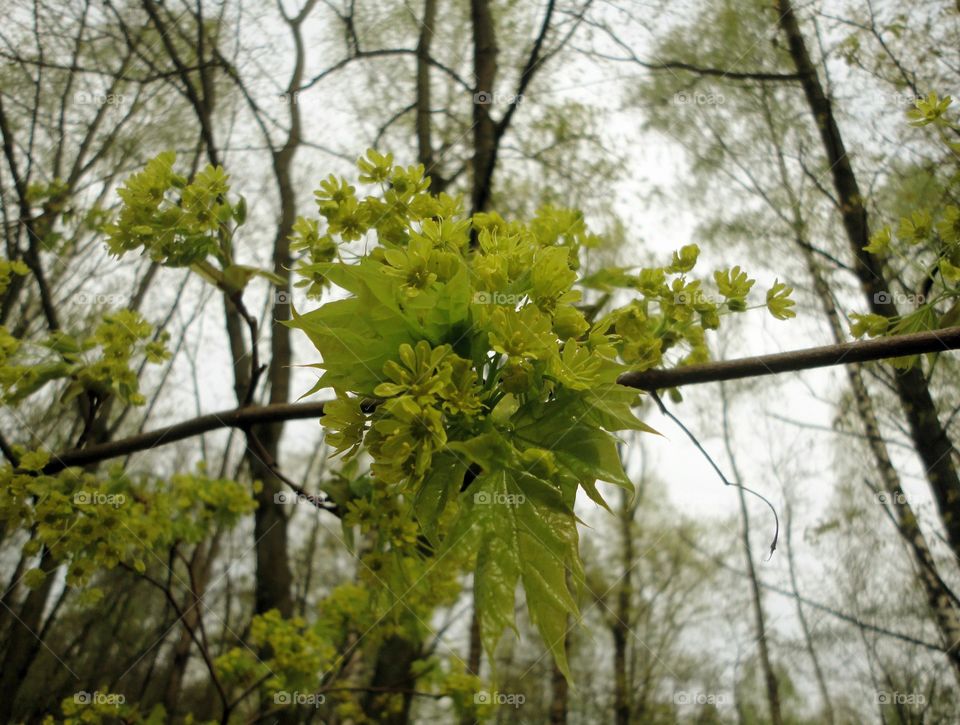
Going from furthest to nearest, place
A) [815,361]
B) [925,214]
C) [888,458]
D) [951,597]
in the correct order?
[888,458] < [951,597] < [925,214] < [815,361]

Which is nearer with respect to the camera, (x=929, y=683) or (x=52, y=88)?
(x=929, y=683)

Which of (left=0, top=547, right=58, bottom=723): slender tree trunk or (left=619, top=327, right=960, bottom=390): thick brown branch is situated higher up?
(left=619, top=327, right=960, bottom=390): thick brown branch

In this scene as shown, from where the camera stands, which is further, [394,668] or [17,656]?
[394,668]

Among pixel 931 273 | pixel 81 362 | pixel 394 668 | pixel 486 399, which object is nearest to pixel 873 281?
pixel 931 273

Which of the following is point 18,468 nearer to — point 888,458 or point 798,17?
point 888,458

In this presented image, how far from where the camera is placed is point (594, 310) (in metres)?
1.48

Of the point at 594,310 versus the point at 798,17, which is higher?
the point at 798,17

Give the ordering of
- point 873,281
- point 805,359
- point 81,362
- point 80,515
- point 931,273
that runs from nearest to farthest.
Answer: point 805,359 < point 931,273 < point 80,515 < point 81,362 < point 873,281

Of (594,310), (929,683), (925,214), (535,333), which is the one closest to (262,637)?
(594,310)

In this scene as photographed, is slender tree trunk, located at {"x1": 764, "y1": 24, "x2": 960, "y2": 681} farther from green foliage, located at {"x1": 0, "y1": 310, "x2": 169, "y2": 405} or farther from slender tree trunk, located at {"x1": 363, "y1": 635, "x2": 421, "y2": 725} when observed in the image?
slender tree trunk, located at {"x1": 363, "y1": 635, "x2": 421, "y2": 725}

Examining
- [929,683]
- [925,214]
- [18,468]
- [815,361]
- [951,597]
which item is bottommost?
[929,683]

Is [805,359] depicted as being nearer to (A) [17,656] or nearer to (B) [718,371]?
(B) [718,371]

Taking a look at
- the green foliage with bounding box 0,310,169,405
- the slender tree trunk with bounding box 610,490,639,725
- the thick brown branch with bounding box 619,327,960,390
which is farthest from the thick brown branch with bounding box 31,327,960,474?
the slender tree trunk with bounding box 610,490,639,725

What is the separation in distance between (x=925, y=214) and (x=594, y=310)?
35.1 inches
